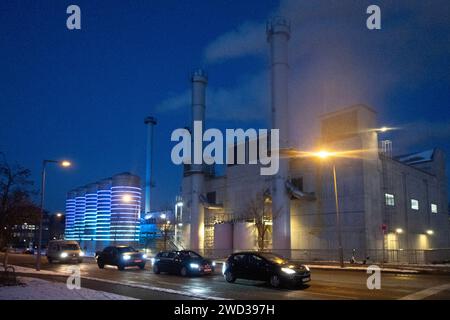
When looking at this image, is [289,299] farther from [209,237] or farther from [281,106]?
[209,237]

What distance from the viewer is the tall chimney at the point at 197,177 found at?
59.3 m

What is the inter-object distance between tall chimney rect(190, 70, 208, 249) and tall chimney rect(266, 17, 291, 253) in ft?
46.4

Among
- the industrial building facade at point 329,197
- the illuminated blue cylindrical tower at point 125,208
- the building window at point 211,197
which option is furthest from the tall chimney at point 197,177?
the illuminated blue cylindrical tower at point 125,208

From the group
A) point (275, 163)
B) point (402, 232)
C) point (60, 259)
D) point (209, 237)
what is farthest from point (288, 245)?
point (60, 259)

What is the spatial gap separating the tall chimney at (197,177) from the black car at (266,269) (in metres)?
38.7

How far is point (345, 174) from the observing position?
44500 mm

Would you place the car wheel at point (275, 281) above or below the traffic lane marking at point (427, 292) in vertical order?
above

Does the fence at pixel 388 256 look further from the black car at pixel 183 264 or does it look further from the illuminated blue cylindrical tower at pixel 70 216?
the illuminated blue cylindrical tower at pixel 70 216

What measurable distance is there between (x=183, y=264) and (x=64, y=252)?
621 inches

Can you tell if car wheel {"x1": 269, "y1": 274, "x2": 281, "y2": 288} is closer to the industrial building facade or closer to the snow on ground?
the snow on ground

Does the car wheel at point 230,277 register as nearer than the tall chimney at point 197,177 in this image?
Yes

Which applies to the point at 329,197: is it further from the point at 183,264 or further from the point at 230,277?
the point at 230,277

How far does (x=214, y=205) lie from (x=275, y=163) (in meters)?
14.4

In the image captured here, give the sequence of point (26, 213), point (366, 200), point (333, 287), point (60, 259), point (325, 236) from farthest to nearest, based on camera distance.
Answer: point (325, 236) < point (366, 200) < point (60, 259) < point (26, 213) < point (333, 287)
